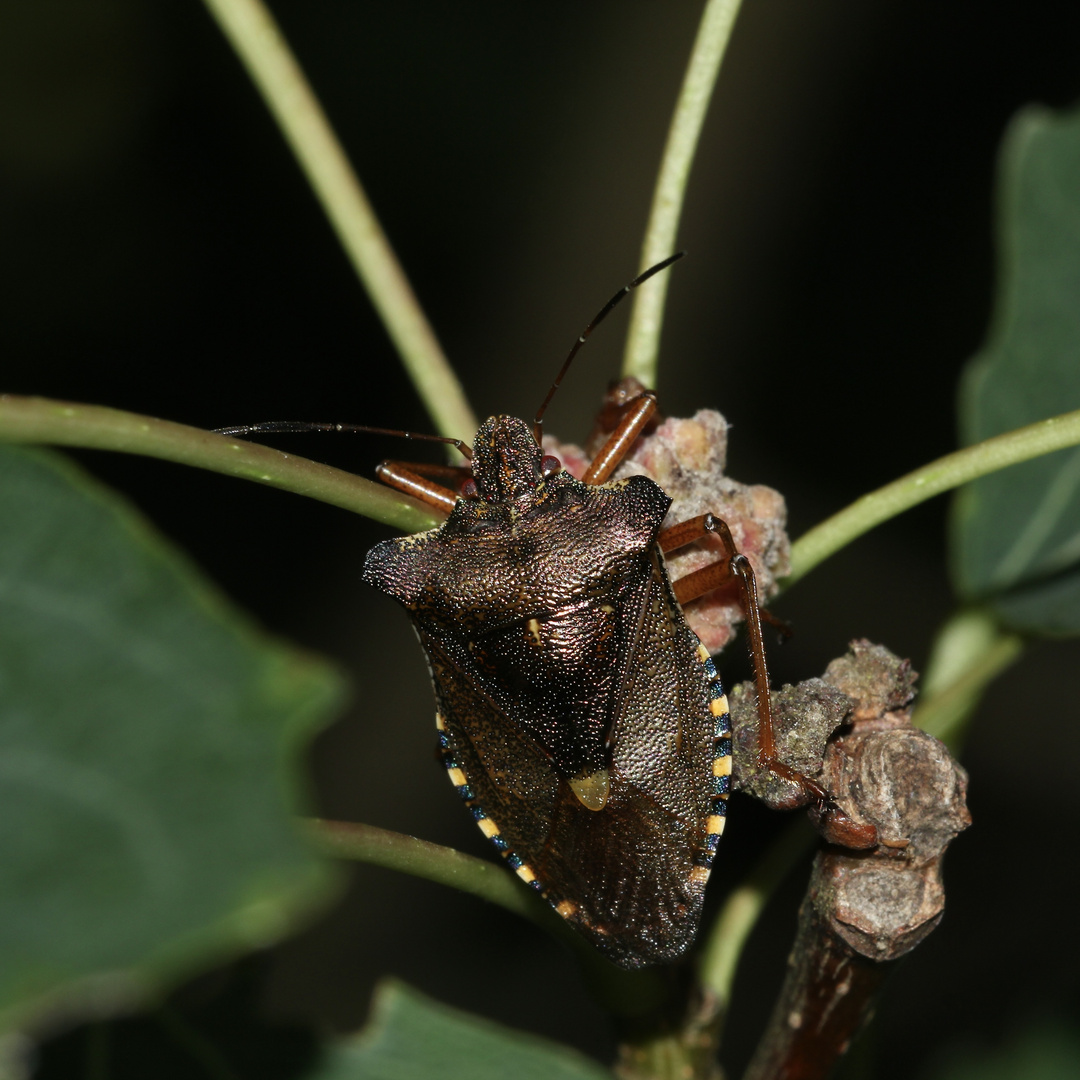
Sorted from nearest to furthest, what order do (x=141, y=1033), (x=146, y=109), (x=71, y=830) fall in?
1. (x=71, y=830)
2. (x=141, y=1033)
3. (x=146, y=109)

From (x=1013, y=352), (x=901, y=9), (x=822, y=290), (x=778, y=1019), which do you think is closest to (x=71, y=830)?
(x=778, y=1019)

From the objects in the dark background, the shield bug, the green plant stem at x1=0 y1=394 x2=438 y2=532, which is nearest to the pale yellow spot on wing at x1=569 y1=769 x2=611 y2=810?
the shield bug

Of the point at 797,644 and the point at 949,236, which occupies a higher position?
the point at 949,236

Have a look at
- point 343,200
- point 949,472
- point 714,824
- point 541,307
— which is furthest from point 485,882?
point 541,307

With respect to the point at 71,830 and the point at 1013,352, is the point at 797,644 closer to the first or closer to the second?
the point at 1013,352

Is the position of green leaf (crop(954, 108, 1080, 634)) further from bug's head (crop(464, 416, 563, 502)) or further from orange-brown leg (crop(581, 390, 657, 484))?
bug's head (crop(464, 416, 563, 502))

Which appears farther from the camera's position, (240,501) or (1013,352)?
(240,501)
